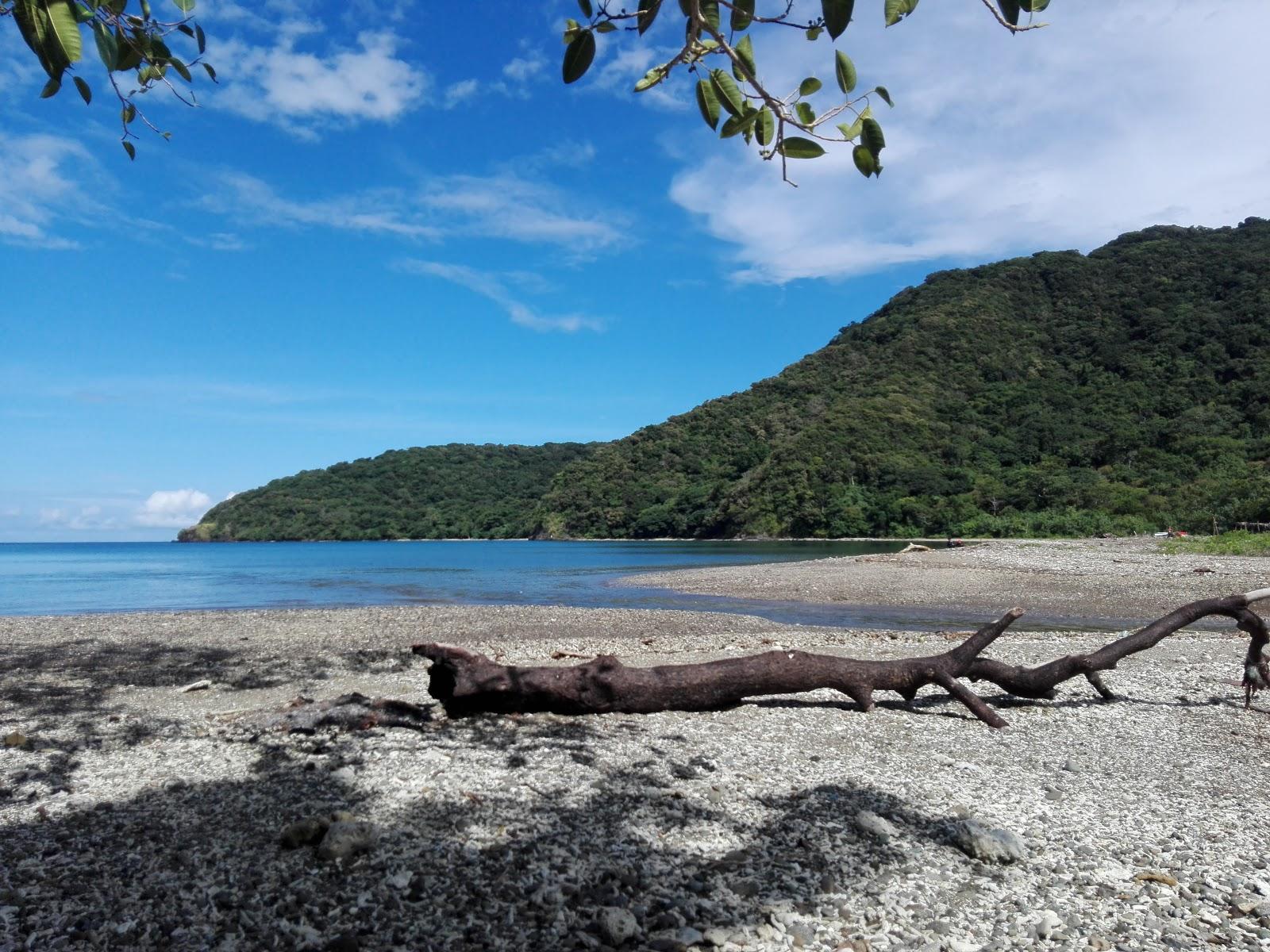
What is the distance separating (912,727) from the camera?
7934mm

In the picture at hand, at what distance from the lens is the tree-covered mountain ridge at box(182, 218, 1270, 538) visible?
258 feet

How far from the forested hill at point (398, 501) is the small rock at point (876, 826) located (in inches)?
5834

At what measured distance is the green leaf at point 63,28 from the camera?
7.36 feet

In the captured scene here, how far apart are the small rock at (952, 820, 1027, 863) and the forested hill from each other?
148548 mm

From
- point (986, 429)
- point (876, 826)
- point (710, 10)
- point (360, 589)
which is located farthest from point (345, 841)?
point (986, 429)

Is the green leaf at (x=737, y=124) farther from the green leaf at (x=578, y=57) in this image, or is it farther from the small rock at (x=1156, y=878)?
the small rock at (x=1156, y=878)

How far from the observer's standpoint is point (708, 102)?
121 inches

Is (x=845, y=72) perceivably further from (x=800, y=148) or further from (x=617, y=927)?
(x=617, y=927)

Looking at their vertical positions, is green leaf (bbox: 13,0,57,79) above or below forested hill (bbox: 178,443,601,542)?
below

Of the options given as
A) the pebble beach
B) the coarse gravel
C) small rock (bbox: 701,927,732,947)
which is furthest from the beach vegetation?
small rock (bbox: 701,927,732,947)

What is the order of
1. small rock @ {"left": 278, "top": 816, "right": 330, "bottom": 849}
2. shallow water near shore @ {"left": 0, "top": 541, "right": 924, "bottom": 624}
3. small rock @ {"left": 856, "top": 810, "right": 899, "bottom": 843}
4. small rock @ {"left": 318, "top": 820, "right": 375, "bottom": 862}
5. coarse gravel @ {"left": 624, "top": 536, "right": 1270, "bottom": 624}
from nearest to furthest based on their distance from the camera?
small rock @ {"left": 318, "top": 820, "right": 375, "bottom": 862} < small rock @ {"left": 278, "top": 816, "right": 330, "bottom": 849} < small rock @ {"left": 856, "top": 810, "right": 899, "bottom": 843} < coarse gravel @ {"left": 624, "top": 536, "right": 1270, "bottom": 624} < shallow water near shore @ {"left": 0, "top": 541, "right": 924, "bottom": 624}

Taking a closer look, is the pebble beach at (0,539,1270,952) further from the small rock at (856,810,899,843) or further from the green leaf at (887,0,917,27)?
the green leaf at (887,0,917,27)

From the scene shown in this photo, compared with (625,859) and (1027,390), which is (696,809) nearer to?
(625,859)

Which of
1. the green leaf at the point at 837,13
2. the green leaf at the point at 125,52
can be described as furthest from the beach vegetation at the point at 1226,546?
the green leaf at the point at 125,52
